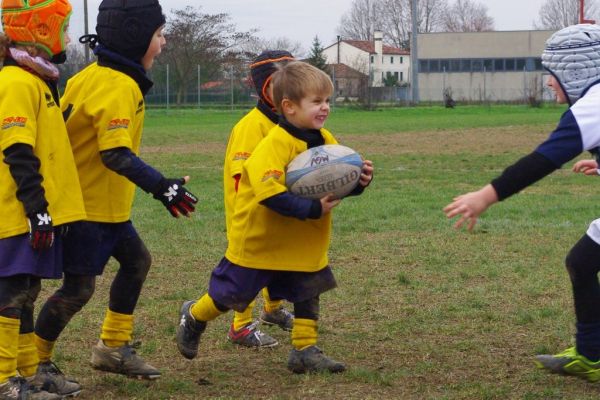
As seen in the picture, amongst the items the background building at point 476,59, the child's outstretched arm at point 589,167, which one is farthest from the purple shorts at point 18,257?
the background building at point 476,59

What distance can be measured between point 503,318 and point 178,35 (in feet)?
177

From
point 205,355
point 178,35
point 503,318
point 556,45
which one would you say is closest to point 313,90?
point 556,45

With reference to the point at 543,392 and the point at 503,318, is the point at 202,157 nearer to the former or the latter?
the point at 503,318

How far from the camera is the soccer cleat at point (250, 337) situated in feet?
19.6

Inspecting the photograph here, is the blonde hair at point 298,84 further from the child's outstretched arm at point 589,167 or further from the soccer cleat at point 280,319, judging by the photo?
the soccer cleat at point 280,319

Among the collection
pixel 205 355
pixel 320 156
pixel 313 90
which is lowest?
pixel 205 355

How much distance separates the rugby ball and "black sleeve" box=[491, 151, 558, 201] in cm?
96

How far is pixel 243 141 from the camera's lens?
5.79m

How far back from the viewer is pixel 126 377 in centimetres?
532

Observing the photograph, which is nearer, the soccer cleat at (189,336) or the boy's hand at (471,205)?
the boy's hand at (471,205)

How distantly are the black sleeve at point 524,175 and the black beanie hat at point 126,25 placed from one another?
1.99 m

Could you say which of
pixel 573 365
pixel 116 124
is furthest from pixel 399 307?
pixel 116 124

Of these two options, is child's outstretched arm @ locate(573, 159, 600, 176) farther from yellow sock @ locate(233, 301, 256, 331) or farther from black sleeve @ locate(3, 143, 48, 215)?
black sleeve @ locate(3, 143, 48, 215)

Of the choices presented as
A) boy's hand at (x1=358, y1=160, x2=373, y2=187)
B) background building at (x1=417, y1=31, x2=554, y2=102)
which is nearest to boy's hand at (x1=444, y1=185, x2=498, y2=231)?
boy's hand at (x1=358, y1=160, x2=373, y2=187)
